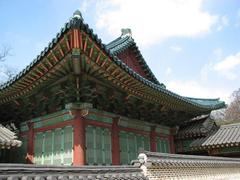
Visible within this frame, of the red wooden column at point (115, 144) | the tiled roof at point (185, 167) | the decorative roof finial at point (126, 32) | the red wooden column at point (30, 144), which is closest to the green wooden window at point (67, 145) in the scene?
the red wooden column at point (115, 144)

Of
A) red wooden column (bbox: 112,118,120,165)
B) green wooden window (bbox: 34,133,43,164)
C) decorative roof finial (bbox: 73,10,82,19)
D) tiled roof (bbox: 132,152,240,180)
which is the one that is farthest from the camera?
green wooden window (bbox: 34,133,43,164)

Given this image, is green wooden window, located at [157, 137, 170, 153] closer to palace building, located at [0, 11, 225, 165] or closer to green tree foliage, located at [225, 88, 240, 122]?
palace building, located at [0, 11, 225, 165]

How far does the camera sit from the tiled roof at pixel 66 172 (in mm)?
4454

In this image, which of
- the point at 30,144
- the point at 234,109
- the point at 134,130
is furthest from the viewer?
the point at 234,109

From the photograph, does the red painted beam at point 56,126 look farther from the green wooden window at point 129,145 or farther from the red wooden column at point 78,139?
the green wooden window at point 129,145

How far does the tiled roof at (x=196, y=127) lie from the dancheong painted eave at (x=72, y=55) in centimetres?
425

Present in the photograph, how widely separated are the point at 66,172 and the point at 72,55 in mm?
3205

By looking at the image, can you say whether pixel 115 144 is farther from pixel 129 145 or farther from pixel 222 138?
pixel 222 138

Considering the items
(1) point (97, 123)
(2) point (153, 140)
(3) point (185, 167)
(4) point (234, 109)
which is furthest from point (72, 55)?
(4) point (234, 109)

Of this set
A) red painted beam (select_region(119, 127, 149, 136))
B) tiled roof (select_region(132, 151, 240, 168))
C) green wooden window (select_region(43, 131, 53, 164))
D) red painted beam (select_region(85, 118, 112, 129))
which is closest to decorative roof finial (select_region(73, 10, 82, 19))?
tiled roof (select_region(132, 151, 240, 168))

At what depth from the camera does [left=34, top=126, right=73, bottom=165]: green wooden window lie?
31.9 feet

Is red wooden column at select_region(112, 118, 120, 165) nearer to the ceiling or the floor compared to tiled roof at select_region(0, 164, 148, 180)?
nearer to the ceiling

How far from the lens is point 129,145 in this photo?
11539 millimetres

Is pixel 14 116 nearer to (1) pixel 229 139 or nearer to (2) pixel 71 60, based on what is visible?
(2) pixel 71 60
